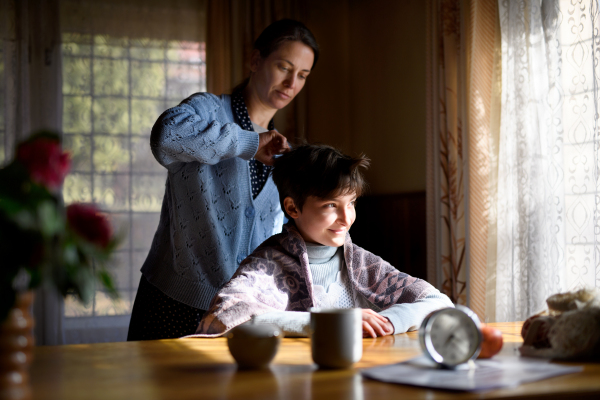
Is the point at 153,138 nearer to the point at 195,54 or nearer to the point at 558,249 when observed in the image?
the point at 558,249

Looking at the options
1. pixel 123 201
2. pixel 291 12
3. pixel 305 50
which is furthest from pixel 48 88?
pixel 305 50

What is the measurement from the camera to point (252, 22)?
4.14 m

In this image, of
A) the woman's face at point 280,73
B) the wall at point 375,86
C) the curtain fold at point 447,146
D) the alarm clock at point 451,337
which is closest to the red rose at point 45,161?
the alarm clock at point 451,337

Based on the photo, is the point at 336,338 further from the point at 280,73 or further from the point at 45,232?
the point at 280,73

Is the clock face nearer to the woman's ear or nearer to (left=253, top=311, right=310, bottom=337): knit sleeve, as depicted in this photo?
(left=253, top=311, right=310, bottom=337): knit sleeve

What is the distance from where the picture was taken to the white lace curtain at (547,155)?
212 cm

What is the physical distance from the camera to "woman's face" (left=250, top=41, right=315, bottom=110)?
2.01 metres

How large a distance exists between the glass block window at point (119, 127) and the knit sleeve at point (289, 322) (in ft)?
9.12

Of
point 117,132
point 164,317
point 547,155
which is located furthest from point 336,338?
point 117,132

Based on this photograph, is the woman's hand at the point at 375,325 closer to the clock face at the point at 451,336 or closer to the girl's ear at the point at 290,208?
the clock face at the point at 451,336

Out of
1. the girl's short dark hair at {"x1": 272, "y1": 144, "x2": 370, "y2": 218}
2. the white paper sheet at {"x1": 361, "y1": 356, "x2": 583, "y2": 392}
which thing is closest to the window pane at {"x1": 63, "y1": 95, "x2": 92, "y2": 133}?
the girl's short dark hair at {"x1": 272, "y1": 144, "x2": 370, "y2": 218}

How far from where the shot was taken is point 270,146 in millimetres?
1800

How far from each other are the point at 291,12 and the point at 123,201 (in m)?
1.85

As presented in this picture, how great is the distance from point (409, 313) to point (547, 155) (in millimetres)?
1278
